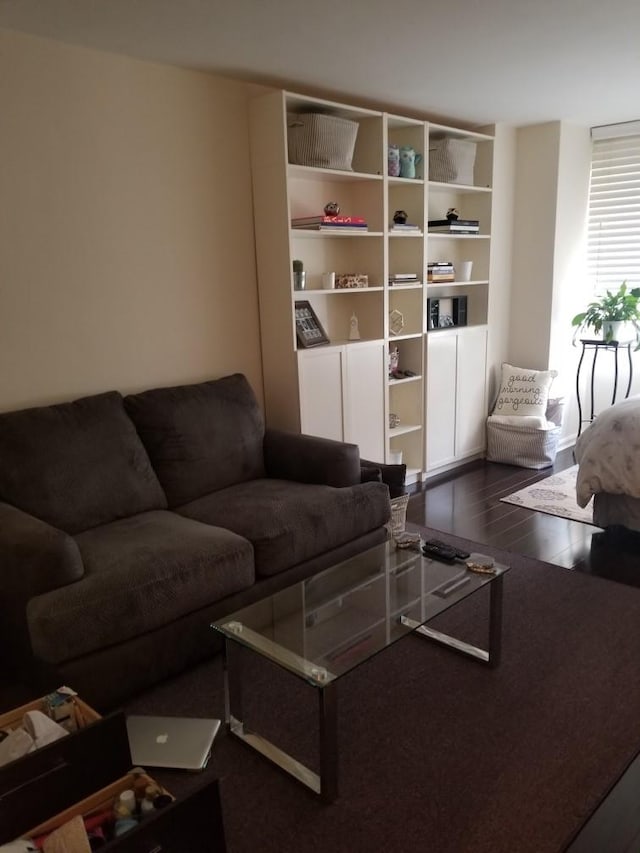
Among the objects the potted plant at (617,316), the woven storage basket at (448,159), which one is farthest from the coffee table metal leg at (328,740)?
the potted plant at (617,316)

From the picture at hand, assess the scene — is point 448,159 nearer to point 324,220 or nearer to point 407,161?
point 407,161

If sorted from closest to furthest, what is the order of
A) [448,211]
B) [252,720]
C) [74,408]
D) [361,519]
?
[252,720]
[74,408]
[361,519]
[448,211]

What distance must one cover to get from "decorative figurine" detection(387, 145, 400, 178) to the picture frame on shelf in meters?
0.93

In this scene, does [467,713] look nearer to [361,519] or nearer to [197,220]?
[361,519]

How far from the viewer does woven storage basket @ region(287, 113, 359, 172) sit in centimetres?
338

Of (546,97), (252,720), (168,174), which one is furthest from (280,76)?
(252,720)

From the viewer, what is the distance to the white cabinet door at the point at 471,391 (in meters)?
4.62

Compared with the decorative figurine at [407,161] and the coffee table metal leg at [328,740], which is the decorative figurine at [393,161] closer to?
the decorative figurine at [407,161]

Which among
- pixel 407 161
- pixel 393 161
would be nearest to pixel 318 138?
pixel 393 161

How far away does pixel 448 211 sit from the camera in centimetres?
452

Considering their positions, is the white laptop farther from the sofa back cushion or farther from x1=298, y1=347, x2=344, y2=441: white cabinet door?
x1=298, y1=347, x2=344, y2=441: white cabinet door

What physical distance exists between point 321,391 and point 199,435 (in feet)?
2.72

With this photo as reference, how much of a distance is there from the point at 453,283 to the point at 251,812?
3591 millimetres

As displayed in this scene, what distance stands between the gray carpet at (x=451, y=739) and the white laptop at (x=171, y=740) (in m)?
A: 0.04
